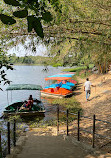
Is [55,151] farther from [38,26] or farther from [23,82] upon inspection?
[23,82]

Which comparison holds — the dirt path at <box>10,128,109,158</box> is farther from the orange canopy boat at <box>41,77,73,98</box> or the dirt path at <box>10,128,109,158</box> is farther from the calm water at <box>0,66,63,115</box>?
the orange canopy boat at <box>41,77,73,98</box>

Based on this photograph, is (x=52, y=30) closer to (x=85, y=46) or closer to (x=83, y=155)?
(x=85, y=46)

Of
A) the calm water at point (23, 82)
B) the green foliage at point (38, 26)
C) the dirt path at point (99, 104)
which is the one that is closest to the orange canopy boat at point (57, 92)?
the calm water at point (23, 82)

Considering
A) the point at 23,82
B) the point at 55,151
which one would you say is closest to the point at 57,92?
the point at 55,151

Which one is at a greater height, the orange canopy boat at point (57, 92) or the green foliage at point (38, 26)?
the green foliage at point (38, 26)

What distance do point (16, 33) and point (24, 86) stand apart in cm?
1012

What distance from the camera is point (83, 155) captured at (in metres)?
4.32

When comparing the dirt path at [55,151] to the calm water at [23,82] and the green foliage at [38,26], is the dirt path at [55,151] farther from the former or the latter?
the green foliage at [38,26]

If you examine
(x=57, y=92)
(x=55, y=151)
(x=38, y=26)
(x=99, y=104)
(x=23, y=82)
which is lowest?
(x=55, y=151)

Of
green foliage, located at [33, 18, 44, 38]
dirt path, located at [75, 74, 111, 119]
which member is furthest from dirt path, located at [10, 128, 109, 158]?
dirt path, located at [75, 74, 111, 119]

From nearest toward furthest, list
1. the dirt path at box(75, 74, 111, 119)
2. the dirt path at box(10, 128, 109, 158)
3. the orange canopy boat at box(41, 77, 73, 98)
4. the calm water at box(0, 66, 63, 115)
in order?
the dirt path at box(10, 128, 109, 158) → the dirt path at box(75, 74, 111, 119) → the orange canopy boat at box(41, 77, 73, 98) → the calm water at box(0, 66, 63, 115)

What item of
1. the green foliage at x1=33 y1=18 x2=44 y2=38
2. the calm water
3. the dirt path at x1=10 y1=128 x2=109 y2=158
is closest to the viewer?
the green foliage at x1=33 y1=18 x2=44 y2=38

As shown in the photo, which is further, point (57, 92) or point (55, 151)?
point (57, 92)

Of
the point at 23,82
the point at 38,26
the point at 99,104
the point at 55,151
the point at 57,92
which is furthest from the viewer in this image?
the point at 23,82
